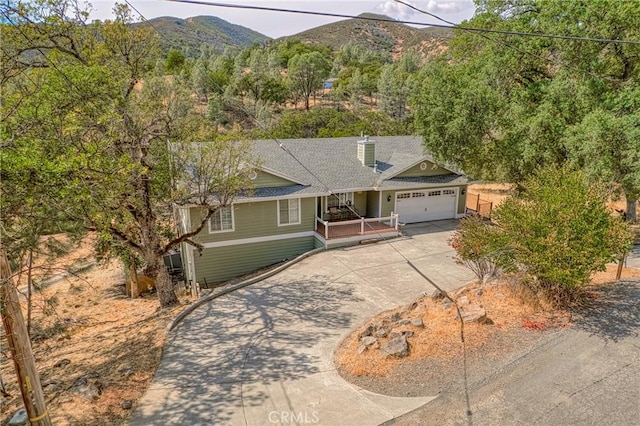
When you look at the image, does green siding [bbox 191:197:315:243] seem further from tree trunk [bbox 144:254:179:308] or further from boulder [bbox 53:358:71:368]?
boulder [bbox 53:358:71:368]

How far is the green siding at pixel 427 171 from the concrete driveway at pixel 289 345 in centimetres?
459

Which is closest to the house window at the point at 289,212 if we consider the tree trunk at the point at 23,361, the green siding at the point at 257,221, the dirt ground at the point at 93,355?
the green siding at the point at 257,221

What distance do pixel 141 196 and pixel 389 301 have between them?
7.98 metres

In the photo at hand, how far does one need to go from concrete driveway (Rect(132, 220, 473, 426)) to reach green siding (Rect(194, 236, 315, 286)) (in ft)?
5.51

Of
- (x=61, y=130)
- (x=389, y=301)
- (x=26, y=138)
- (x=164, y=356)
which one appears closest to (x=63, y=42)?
(x=61, y=130)

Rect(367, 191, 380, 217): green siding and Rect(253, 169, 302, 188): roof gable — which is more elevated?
Rect(253, 169, 302, 188): roof gable

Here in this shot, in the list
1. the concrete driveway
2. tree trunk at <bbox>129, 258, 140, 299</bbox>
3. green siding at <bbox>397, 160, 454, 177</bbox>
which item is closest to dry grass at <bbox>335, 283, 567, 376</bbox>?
the concrete driveway

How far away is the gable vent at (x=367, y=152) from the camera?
2077cm

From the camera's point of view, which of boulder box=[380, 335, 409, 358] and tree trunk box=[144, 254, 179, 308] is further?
tree trunk box=[144, 254, 179, 308]

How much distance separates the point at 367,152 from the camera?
20.8 metres

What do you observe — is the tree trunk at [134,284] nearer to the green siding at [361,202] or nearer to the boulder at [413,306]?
the green siding at [361,202]

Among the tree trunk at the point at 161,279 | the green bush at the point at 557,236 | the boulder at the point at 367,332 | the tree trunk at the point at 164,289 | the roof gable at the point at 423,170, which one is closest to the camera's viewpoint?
the green bush at the point at 557,236

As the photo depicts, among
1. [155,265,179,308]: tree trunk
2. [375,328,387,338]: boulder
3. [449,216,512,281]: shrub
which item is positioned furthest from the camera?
[155,265,179,308]: tree trunk

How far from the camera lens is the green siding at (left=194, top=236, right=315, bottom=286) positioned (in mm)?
17078
